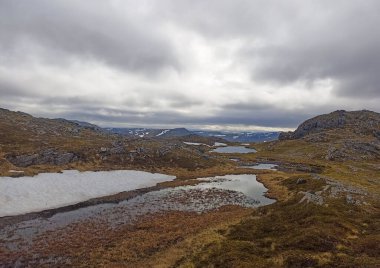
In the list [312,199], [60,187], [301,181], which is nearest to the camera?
[312,199]

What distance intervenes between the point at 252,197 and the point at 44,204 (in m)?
40.6

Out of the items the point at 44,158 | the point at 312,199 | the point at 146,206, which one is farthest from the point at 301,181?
the point at 44,158

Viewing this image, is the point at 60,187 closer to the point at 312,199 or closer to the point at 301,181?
the point at 312,199

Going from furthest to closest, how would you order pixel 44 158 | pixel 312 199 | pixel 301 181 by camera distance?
pixel 44 158, pixel 301 181, pixel 312 199

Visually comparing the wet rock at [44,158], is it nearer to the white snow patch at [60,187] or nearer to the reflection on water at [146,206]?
the white snow patch at [60,187]

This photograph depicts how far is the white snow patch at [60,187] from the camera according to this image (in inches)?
2130

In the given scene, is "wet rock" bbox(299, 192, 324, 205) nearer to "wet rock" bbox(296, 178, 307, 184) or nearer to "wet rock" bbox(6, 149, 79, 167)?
"wet rock" bbox(296, 178, 307, 184)

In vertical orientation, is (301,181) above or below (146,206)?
above

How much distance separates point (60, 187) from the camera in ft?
217

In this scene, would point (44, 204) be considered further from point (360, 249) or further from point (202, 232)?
point (360, 249)

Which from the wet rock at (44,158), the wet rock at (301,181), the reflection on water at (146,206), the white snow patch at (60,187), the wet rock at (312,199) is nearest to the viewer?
the reflection on water at (146,206)

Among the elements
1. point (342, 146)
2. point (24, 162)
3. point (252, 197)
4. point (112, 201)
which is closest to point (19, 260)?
point (112, 201)

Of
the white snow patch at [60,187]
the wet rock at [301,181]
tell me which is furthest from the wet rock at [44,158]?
the wet rock at [301,181]

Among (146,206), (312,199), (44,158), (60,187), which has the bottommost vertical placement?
(146,206)
